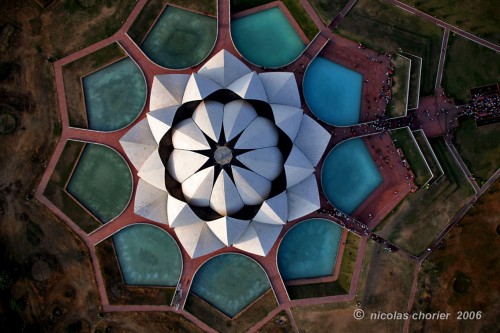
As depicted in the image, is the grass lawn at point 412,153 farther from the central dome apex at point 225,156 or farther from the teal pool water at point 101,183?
the teal pool water at point 101,183

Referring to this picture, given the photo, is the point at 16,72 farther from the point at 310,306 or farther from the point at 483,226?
the point at 483,226

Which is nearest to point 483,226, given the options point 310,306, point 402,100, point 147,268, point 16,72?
point 402,100

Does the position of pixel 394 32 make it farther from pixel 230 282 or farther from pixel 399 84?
pixel 230 282

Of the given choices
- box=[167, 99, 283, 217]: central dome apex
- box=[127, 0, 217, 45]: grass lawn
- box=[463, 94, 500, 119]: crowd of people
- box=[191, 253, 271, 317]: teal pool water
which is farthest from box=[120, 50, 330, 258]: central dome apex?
box=[463, 94, 500, 119]: crowd of people

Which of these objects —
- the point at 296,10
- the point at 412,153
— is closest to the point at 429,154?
the point at 412,153

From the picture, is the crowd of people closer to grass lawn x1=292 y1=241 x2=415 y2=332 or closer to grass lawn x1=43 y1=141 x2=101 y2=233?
grass lawn x1=292 y1=241 x2=415 y2=332

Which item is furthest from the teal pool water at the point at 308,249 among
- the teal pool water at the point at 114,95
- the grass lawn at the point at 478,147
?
the teal pool water at the point at 114,95
